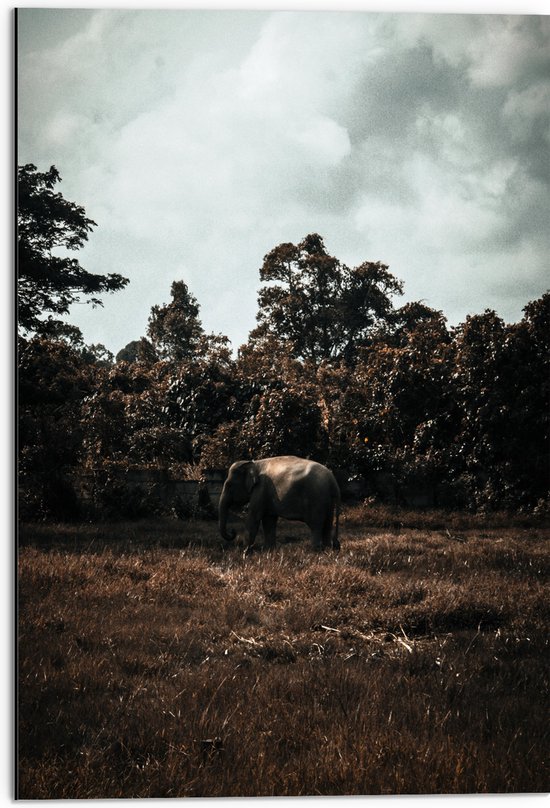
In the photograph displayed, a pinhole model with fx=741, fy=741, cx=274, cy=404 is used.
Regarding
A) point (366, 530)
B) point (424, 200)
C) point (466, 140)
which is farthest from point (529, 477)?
point (466, 140)

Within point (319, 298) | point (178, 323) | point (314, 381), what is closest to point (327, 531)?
point (314, 381)

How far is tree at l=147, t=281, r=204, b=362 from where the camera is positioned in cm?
423

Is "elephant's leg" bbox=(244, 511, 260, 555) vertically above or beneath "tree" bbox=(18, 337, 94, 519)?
beneath

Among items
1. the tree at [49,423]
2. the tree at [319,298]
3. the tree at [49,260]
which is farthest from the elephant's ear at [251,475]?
the tree at [49,260]

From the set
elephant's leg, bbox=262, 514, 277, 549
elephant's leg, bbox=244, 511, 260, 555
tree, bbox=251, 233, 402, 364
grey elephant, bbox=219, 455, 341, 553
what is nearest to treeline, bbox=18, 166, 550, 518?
tree, bbox=251, 233, 402, 364

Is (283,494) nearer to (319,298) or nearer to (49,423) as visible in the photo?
(319,298)

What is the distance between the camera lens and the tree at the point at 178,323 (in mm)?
4234

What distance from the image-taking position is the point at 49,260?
4.14 m

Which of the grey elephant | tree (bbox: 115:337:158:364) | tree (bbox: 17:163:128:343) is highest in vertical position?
tree (bbox: 17:163:128:343)

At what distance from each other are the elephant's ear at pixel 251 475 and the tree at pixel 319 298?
116cm

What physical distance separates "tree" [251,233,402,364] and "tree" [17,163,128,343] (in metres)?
0.86

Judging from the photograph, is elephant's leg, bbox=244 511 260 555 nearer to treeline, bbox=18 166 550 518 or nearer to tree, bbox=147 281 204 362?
treeline, bbox=18 166 550 518

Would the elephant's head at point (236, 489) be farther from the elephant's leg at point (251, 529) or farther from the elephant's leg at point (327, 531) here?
the elephant's leg at point (327, 531)

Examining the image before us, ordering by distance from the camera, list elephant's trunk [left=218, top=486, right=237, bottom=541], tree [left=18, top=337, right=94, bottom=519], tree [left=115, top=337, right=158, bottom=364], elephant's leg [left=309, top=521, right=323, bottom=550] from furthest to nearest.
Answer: elephant's trunk [left=218, top=486, right=237, bottom=541] → elephant's leg [left=309, top=521, right=323, bottom=550] → tree [left=115, top=337, right=158, bottom=364] → tree [left=18, top=337, right=94, bottom=519]
